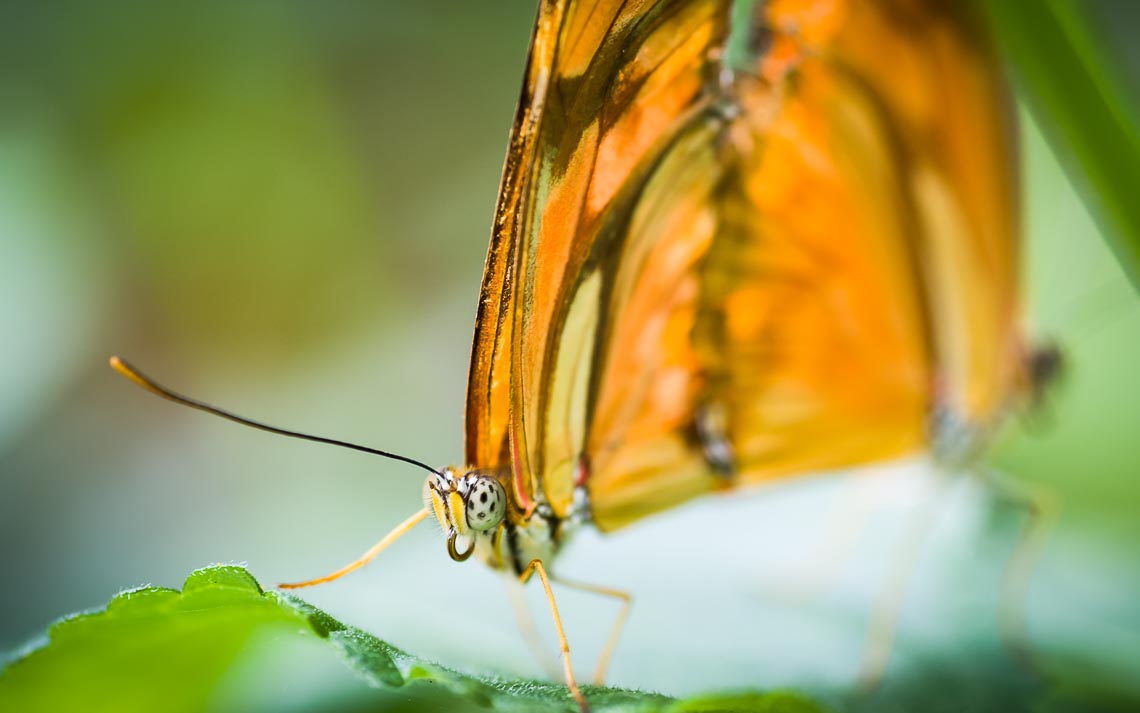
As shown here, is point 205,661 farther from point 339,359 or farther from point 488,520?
point 339,359

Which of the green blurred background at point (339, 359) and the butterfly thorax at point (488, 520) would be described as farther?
the green blurred background at point (339, 359)

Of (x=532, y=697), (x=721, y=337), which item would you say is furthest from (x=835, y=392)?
(x=532, y=697)

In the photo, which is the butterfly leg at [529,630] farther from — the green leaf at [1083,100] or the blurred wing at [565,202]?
the green leaf at [1083,100]

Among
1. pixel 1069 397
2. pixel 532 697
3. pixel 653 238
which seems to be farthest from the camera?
pixel 1069 397

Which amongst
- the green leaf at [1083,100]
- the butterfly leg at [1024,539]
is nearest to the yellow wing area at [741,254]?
the butterfly leg at [1024,539]

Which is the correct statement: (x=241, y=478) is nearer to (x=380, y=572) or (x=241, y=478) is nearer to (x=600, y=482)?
(x=380, y=572)

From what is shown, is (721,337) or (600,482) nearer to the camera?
(600,482)
